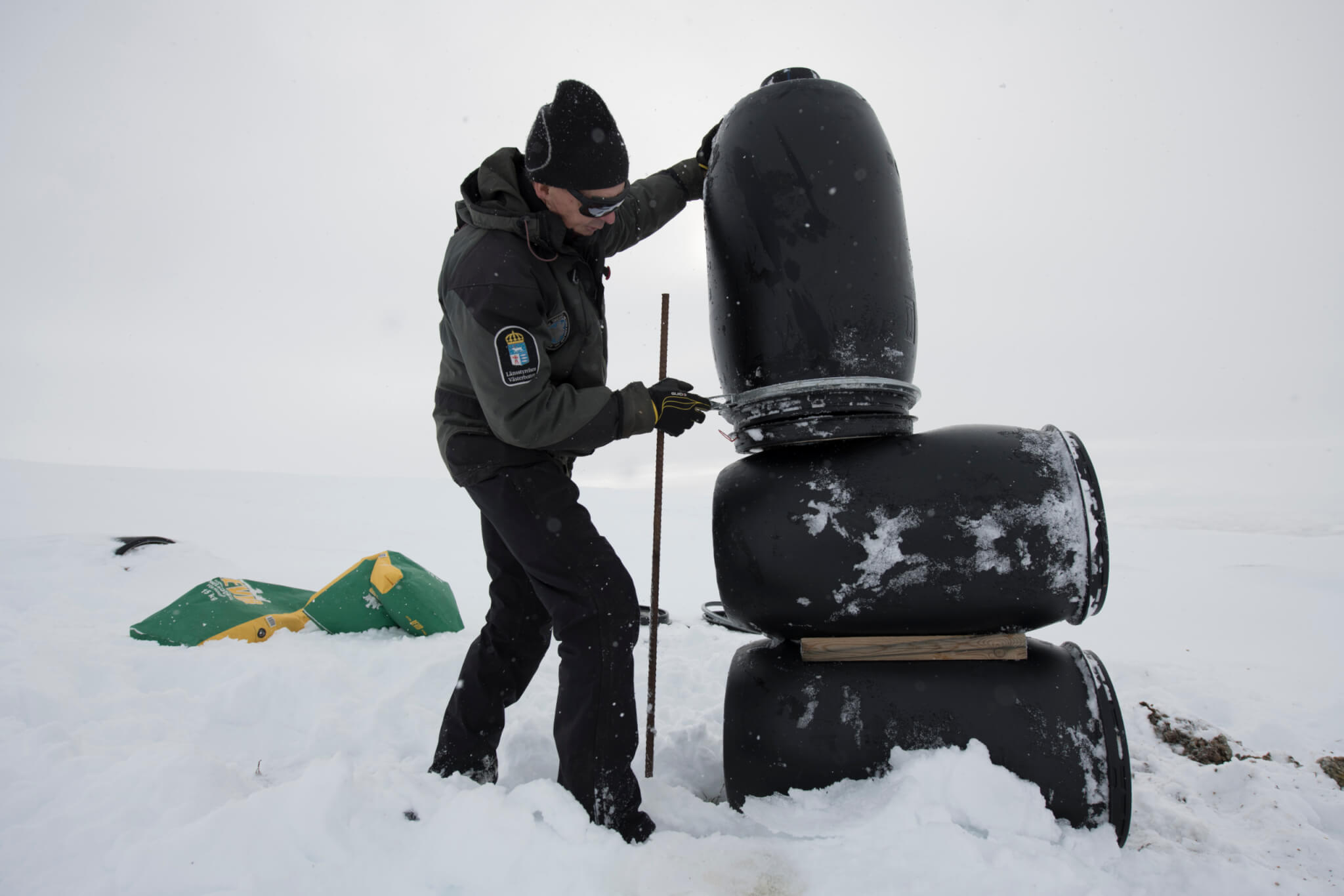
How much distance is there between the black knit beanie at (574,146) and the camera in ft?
5.70

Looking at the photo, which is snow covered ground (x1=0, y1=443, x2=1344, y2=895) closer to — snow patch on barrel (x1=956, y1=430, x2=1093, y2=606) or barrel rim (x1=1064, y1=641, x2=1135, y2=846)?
barrel rim (x1=1064, y1=641, x2=1135, y2=846)

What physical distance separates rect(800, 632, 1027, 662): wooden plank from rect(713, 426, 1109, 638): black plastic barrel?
26mm

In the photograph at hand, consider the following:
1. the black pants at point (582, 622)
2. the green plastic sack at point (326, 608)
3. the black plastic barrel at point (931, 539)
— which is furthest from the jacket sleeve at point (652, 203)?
the green plastic sack at point (326, 608)

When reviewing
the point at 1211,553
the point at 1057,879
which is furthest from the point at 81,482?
the point at 1211,553

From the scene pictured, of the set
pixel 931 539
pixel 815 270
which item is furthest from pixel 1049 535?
pixel 815 270

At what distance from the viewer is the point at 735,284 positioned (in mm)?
1935

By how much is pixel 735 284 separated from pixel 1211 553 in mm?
8564

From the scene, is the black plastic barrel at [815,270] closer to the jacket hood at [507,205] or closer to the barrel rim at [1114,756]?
the jacket hood at [507,205]

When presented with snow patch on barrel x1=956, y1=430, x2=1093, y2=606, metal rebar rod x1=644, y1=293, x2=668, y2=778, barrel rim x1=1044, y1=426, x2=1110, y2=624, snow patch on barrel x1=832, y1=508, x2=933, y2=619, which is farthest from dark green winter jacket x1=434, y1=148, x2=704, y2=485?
barrel rim x1=1044, y1=426, x2=1110, y2=624

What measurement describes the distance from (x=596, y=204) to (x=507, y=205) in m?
0.23

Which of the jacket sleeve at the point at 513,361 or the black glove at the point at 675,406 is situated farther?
the black glove at the point at 675,406

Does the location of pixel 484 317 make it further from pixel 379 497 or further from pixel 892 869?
pixel 379 497

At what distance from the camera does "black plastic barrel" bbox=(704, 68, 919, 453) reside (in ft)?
5.95

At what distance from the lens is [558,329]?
1.79 m
